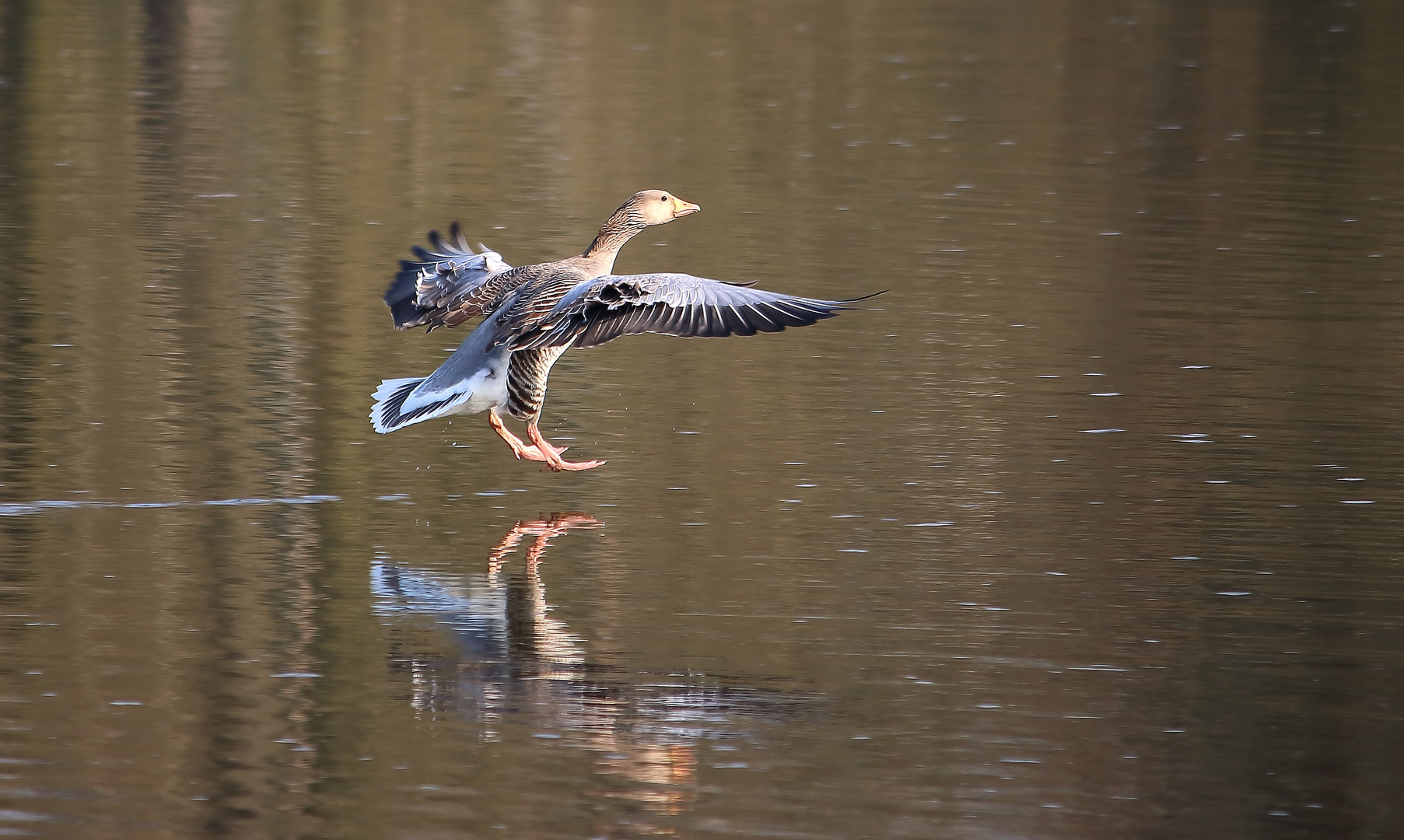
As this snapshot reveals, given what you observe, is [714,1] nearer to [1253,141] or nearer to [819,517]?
[1253,141]

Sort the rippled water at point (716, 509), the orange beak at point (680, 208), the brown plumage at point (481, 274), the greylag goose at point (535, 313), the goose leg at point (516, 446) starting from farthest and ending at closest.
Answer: the orange beak at point (680, 208) → the brown plumage at point (481, 274) → the goose leg at point (516, 446) → the greylag goose at point (535, 313) → the rippled water at point (716, 509)

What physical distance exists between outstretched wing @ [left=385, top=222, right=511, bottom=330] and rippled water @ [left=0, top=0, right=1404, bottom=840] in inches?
27.6

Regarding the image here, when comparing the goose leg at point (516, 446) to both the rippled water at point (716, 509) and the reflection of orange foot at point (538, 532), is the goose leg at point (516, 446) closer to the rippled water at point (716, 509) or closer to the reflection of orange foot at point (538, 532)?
the rippled water at point (716, 509)

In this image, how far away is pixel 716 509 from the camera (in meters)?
9.98

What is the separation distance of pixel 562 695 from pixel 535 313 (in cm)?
311

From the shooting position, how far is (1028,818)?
645 centimetres

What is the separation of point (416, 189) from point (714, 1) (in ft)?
64.8

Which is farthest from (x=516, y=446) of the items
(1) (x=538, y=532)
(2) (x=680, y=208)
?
(2) (x=680, y=208)

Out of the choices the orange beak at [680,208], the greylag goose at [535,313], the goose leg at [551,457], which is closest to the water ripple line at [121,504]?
the greylag goose at [535,313]

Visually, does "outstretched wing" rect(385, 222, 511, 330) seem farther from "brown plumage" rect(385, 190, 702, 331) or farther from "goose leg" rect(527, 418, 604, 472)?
"goose leg" rect(527, 418, 604, 472)

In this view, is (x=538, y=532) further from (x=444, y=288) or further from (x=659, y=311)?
(x=444, y=288)

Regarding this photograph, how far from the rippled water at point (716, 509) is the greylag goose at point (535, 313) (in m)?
0.45

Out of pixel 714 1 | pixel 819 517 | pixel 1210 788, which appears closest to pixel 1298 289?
pixel 819 517

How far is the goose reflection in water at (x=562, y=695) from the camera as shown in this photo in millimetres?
6789
